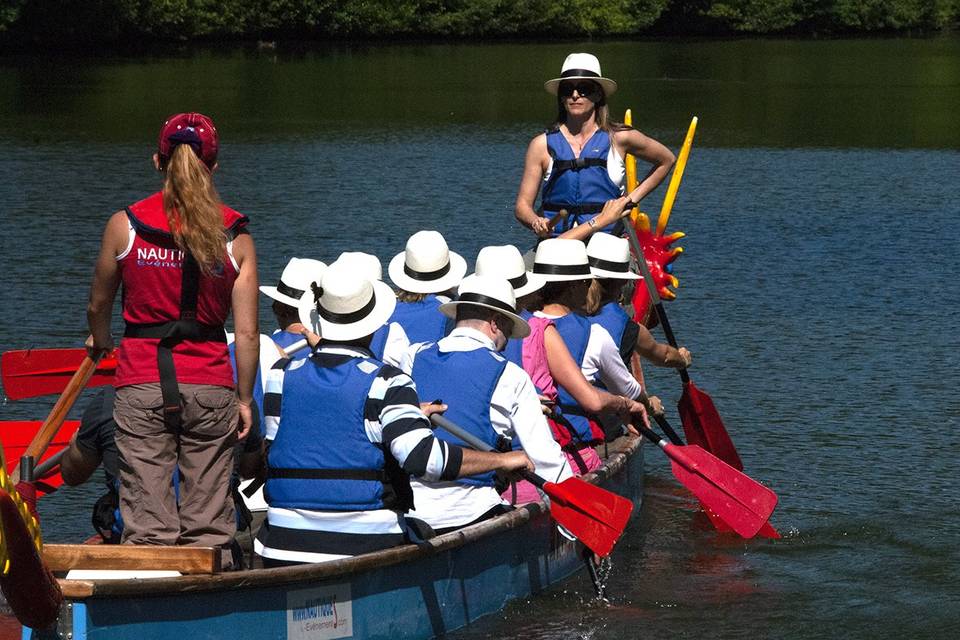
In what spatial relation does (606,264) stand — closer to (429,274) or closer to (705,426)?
(429,274)

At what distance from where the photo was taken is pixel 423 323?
9.39m

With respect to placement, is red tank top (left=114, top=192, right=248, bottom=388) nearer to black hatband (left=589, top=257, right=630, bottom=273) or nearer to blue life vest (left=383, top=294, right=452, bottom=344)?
blue life vest (left=383, top=294, right=452, bottom=344)

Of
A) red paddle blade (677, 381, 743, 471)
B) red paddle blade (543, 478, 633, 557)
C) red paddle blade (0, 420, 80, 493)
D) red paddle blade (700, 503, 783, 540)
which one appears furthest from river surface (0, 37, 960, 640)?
red paddle blade (0, 420, 80, 493)

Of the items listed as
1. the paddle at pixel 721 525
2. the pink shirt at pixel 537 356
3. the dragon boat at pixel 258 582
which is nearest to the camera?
the dragon boat at pixel 258 582

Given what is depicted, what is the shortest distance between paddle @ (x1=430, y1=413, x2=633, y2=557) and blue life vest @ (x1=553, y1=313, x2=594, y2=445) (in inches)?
36.4

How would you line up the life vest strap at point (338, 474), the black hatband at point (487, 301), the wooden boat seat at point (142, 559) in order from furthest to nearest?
the black hatband at point (487, 301), the life vest strap at point (338, 474), the wooden boat seat at point (142, 559)

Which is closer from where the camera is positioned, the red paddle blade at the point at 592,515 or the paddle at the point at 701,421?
the red paddle blade at the point at 592,515

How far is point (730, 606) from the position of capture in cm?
926

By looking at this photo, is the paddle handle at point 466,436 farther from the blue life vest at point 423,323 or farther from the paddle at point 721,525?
the paddle at point 721,525

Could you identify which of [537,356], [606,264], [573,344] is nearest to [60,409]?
[537,356]

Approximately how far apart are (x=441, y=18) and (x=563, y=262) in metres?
65.0

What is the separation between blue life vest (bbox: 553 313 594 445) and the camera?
924 centimetres

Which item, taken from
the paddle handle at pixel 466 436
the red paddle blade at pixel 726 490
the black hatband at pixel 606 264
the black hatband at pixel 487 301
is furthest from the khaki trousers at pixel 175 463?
the red paddle blade at pixel 726 490

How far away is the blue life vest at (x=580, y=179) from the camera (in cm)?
1091
